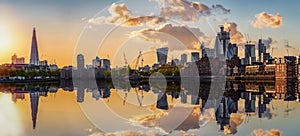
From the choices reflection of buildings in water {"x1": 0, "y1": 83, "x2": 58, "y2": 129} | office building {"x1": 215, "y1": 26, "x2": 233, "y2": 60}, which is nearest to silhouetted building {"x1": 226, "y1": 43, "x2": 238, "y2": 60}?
office building {"x1": 215, "y1": 26, "x2": 233, "y2": 60}

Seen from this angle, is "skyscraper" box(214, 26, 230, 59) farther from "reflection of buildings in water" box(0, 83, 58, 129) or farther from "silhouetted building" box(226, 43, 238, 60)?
"reflection of buildings in water" box(0, 83, 58, 129)

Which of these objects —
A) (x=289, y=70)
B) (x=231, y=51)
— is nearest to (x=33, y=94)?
(x=289, y=70)

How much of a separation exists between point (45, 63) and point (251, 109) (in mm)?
97575

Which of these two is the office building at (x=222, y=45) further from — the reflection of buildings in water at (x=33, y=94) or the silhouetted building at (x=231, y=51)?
the reflection of buildings in water at (x=33, y=94)

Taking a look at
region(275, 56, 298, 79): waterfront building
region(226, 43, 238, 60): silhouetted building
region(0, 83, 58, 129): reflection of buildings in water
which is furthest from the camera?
region(226, 43, 238, 60): silhouetted building

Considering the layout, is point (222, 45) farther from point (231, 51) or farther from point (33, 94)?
point (33, 94)

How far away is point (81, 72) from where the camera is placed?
8375 centimetres

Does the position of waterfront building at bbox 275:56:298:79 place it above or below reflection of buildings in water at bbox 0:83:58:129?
above

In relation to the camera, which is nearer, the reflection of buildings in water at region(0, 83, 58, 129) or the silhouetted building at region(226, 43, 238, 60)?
the reflection of buildings in water at region(0, 83, 58, 129)

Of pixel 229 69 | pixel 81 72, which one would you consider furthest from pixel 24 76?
pixel 229 69

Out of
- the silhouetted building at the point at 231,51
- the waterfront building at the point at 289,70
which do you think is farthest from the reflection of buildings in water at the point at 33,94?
the silhouetted building at the point at 231,51

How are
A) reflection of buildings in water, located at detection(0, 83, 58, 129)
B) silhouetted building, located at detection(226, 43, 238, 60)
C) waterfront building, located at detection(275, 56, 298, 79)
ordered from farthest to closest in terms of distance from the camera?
silhouetted building, located at detection(226, 43, 238, 60) → waterfront building, located at detection(275, 56, 298, 79) → reflection of buildings in water, located at detection(0, 83, 58, 129)

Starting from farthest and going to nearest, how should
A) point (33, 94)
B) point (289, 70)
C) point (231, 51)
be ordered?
1. point (231, 51)
2. point (289, 70)
3. point (33, 94)

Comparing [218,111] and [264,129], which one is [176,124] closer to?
[264,129]
